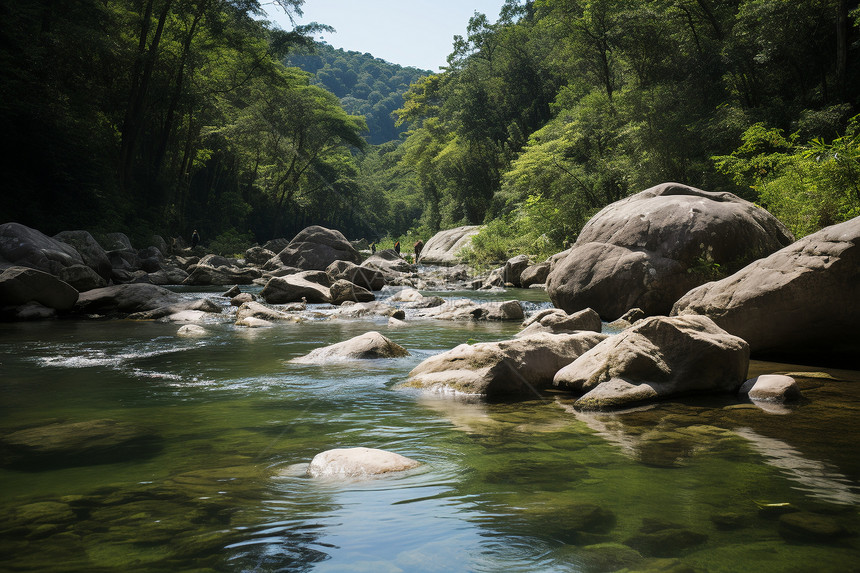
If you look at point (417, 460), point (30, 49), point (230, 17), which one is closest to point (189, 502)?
point (417, 460)

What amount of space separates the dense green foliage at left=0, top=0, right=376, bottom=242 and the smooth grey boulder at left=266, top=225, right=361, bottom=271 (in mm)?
6699

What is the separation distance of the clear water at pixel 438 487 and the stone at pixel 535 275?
541 inches

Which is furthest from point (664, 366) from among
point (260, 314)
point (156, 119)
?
point (156, 119)

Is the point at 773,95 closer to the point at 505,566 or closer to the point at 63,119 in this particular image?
the point at 505,566

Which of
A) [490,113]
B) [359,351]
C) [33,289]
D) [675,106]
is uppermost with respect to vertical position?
[490,113]

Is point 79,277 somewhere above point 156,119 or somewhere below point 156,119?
below

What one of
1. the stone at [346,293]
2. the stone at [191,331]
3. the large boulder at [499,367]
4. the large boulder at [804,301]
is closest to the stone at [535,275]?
the stone at [346,293]

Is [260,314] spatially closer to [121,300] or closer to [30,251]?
[121,300]

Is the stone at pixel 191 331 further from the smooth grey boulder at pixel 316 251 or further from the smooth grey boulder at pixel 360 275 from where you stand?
the smooth grey boulder at pixel 316 251

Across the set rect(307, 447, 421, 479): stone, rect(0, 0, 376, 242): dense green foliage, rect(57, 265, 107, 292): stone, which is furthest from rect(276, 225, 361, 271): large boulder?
rect(307, 447, 421, 479): stone

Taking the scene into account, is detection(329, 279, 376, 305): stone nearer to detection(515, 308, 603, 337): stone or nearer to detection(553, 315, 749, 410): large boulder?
detection(515, 308, 603, 337): stone

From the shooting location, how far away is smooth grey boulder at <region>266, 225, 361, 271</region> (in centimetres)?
2295

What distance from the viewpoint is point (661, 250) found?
954 cm

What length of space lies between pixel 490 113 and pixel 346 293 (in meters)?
29.2
